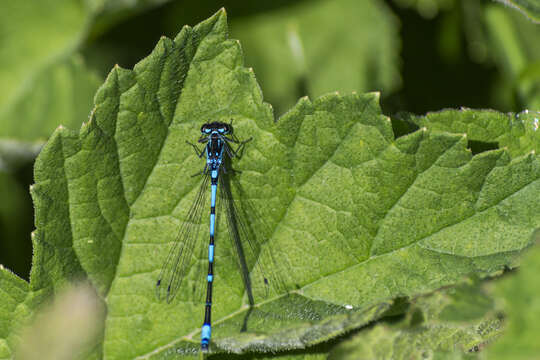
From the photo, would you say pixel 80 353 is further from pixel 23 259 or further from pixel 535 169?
pixel 535 169

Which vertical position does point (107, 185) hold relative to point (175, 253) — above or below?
above

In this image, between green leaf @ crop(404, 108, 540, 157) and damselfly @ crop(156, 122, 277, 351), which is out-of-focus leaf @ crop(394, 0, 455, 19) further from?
damselfly @ crop(156, 122, 277, 351)

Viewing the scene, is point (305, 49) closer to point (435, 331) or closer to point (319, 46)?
point (319, 46)

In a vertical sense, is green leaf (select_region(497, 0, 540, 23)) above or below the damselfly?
above

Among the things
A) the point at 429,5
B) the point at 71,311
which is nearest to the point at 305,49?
the point at 429,5

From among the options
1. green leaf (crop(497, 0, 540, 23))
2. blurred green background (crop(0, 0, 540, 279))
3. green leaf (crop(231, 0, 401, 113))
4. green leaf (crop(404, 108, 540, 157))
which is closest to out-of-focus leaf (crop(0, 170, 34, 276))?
blurred green background (crop(0, 0, 540, 279))

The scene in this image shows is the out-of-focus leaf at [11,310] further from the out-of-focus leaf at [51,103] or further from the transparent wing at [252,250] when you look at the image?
the out-of-focus leaf at [51,103]

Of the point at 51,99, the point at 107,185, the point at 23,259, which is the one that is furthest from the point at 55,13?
the point at 107,185

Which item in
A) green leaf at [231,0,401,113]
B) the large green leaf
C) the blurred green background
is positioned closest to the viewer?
the large green leaf
